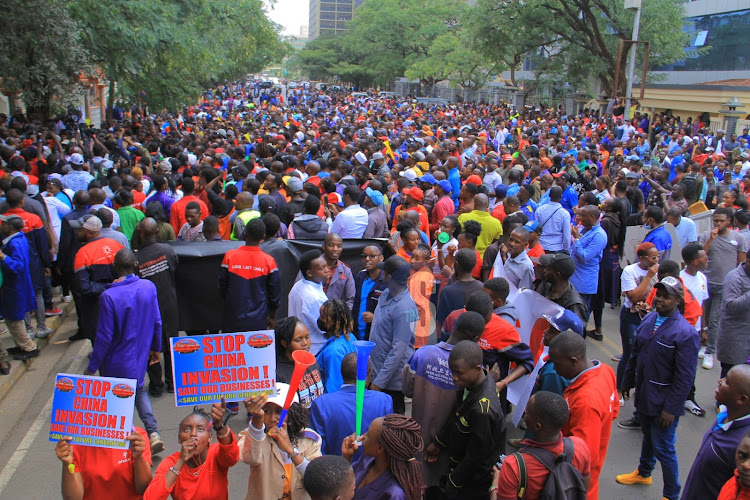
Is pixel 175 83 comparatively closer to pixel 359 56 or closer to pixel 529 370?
pixel 529 370

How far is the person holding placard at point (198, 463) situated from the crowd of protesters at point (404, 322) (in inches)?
0.4

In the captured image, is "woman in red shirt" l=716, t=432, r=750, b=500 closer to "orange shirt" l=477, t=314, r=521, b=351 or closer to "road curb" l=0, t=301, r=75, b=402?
"orange shirt" l=477, t=314, r=521, b=351

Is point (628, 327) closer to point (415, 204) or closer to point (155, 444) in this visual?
point (415, 204)

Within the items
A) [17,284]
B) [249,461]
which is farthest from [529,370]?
[17,284]

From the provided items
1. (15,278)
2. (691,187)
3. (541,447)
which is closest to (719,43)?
(691,187)

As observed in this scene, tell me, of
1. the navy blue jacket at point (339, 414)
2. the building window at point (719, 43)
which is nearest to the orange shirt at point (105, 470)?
the navy blue jacket at point (339, 414)

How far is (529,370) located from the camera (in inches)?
181

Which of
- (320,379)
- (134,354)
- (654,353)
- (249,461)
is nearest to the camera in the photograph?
(249,461)

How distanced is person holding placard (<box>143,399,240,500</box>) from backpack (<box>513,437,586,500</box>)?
144 centimetres

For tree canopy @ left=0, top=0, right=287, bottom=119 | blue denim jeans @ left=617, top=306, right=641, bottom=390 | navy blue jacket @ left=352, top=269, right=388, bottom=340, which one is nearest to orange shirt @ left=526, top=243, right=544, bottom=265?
blue denim jeans @ left=617, top=306, right=641, bottom=390

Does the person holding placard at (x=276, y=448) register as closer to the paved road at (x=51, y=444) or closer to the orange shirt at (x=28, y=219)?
the paved road at (x=51, y=444)

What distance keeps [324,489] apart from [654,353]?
2982 mm

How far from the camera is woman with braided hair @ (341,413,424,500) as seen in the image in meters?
3.01

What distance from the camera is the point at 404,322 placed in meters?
4.70
